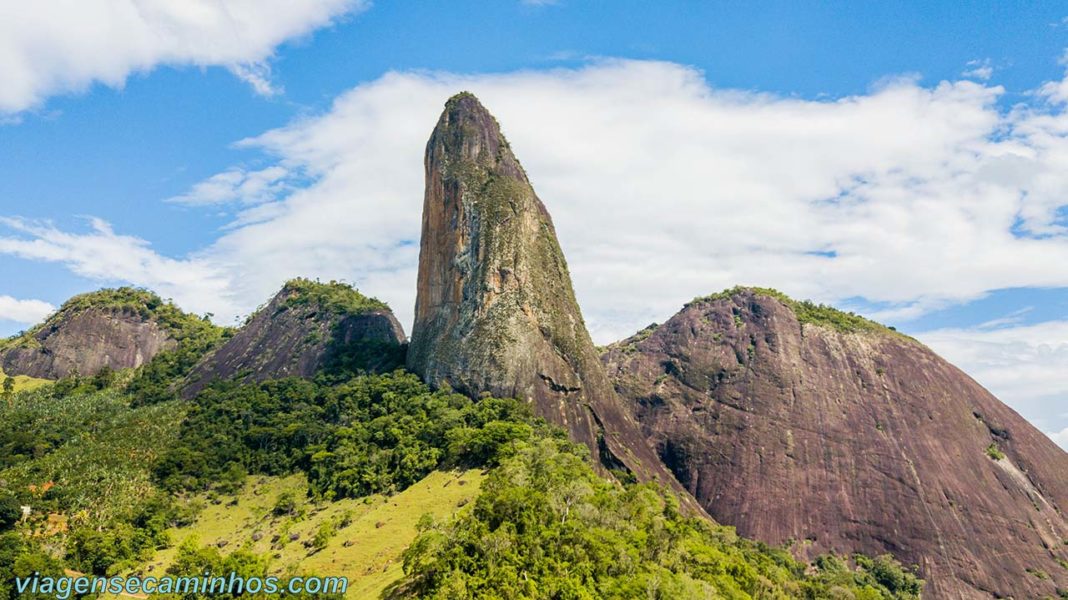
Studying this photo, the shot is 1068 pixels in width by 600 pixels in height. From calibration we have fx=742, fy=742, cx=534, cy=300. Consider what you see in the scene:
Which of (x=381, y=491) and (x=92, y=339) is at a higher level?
(x=92, y=339)

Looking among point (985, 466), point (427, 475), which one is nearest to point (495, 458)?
point (427, 475)

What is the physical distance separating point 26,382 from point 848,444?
10823 cm

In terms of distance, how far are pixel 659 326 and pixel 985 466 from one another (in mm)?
41703

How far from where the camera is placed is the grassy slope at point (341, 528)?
46.6 meters

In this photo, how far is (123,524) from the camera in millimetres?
55312

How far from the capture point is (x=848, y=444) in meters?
82.8

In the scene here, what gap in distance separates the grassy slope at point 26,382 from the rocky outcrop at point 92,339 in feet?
3.89

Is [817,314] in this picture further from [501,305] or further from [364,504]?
[364,504]

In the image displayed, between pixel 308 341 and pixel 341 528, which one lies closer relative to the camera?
pixel 341 528

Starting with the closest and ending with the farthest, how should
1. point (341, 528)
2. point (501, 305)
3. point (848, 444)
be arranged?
1. point (341, 528)
2. point (501, 305)
3. point (848, 444)

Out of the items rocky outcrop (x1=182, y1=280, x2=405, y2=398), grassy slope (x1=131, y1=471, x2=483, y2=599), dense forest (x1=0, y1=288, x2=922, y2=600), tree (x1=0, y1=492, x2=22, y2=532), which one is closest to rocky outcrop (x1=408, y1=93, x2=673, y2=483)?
dense forest (x1=0, y1=288, x2=922, y2=600)

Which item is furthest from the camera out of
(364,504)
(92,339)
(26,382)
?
(92,339)

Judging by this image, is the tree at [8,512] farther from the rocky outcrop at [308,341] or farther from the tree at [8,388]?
the tree at [8,388]

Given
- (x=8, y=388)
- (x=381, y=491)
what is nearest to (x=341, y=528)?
(x=381, y=491)
